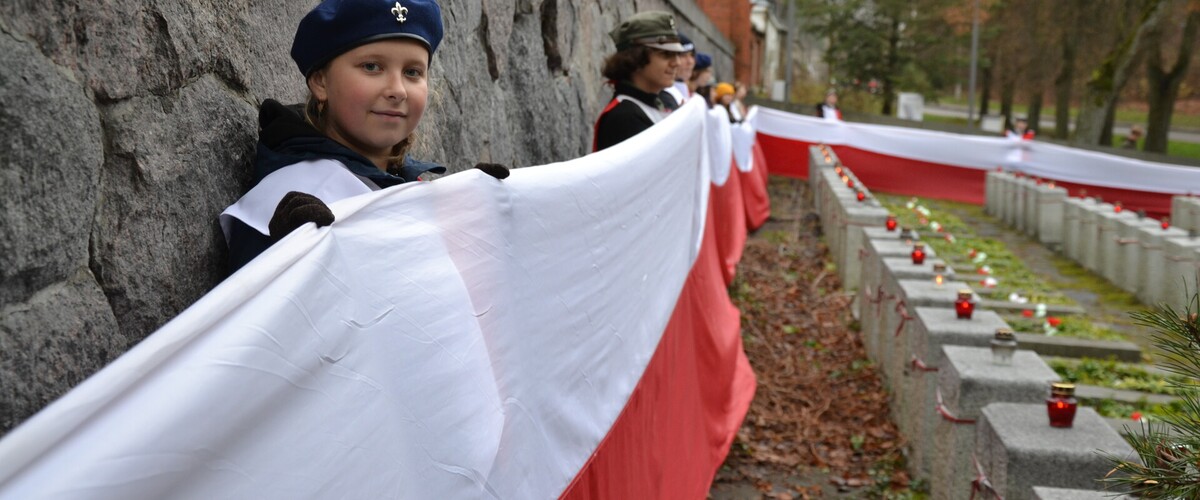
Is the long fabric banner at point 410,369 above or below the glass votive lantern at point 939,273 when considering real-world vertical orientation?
above

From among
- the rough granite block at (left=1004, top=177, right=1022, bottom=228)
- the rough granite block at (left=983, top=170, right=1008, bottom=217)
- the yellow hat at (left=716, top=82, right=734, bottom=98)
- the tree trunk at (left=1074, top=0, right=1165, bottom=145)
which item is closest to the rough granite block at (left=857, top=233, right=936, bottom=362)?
the yellow hat at (left=716, top=82, right=734, bottom=98)

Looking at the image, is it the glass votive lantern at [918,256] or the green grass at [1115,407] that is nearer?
the green grass at [1115,407]

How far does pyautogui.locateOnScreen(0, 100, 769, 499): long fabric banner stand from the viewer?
1161 mm

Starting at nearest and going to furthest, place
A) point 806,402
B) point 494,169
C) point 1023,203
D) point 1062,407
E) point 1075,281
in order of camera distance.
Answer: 1. point 494,169
2. point 1062,407
3. point 806,402
4. point 1075,281
5. point 1023,203

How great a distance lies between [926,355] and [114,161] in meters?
4.35

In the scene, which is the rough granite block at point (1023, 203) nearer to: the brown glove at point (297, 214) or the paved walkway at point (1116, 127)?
the brown glove at point (297, 214)

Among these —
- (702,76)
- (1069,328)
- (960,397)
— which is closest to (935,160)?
(702,76)

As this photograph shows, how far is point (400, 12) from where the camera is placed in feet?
7.75

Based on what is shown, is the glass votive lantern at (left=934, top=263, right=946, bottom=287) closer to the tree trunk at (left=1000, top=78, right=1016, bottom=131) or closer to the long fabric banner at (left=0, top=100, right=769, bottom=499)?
the long fabric banner at (left=0, top=100, right=769, bottom=499)

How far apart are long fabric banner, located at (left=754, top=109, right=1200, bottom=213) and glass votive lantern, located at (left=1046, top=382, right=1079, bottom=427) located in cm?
1514

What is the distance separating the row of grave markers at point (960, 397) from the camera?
3801 millimetres

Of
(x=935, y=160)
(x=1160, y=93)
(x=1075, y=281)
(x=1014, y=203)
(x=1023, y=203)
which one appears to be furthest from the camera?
(x=1160, y=93)

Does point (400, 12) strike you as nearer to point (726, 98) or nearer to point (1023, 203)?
point (726, 98)

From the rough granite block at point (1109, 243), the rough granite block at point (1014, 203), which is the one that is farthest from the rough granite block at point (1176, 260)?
the rough granite block at point (1014, 203)
